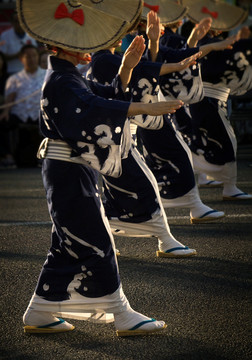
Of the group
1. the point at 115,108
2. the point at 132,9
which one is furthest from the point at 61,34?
the point at 132,9

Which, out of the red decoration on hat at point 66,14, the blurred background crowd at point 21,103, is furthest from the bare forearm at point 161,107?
the blurred background crowd at point 21,103

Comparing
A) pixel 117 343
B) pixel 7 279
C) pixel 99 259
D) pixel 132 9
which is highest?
pixel 132 9

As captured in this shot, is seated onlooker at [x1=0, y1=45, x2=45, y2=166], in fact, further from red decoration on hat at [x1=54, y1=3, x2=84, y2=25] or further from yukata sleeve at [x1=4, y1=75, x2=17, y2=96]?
red decoration on hat at [x1=54, y1=3, x2=84, y2=25]

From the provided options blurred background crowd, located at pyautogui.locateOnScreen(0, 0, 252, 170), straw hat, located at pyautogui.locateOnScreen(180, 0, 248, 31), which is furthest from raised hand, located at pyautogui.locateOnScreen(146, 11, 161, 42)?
blurred background crowd, located at pyautogui.locateOnScreen(0, 0, 252, 170)

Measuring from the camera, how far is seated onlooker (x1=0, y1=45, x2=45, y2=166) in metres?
9.94

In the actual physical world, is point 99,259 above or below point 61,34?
below

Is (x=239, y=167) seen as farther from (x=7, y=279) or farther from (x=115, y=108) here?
(x=115, y=108)

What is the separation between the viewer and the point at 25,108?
33.0ft

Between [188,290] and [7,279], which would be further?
[7,279]

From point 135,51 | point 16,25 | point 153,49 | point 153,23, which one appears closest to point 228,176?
point 153,49

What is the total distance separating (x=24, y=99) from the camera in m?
9.94

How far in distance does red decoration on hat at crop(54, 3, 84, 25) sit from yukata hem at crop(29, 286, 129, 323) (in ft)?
3.88

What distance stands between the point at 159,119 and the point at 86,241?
120 cm

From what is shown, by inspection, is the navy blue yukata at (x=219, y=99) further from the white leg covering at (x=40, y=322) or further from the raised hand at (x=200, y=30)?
the white leg covering at (x=40, y=322)
